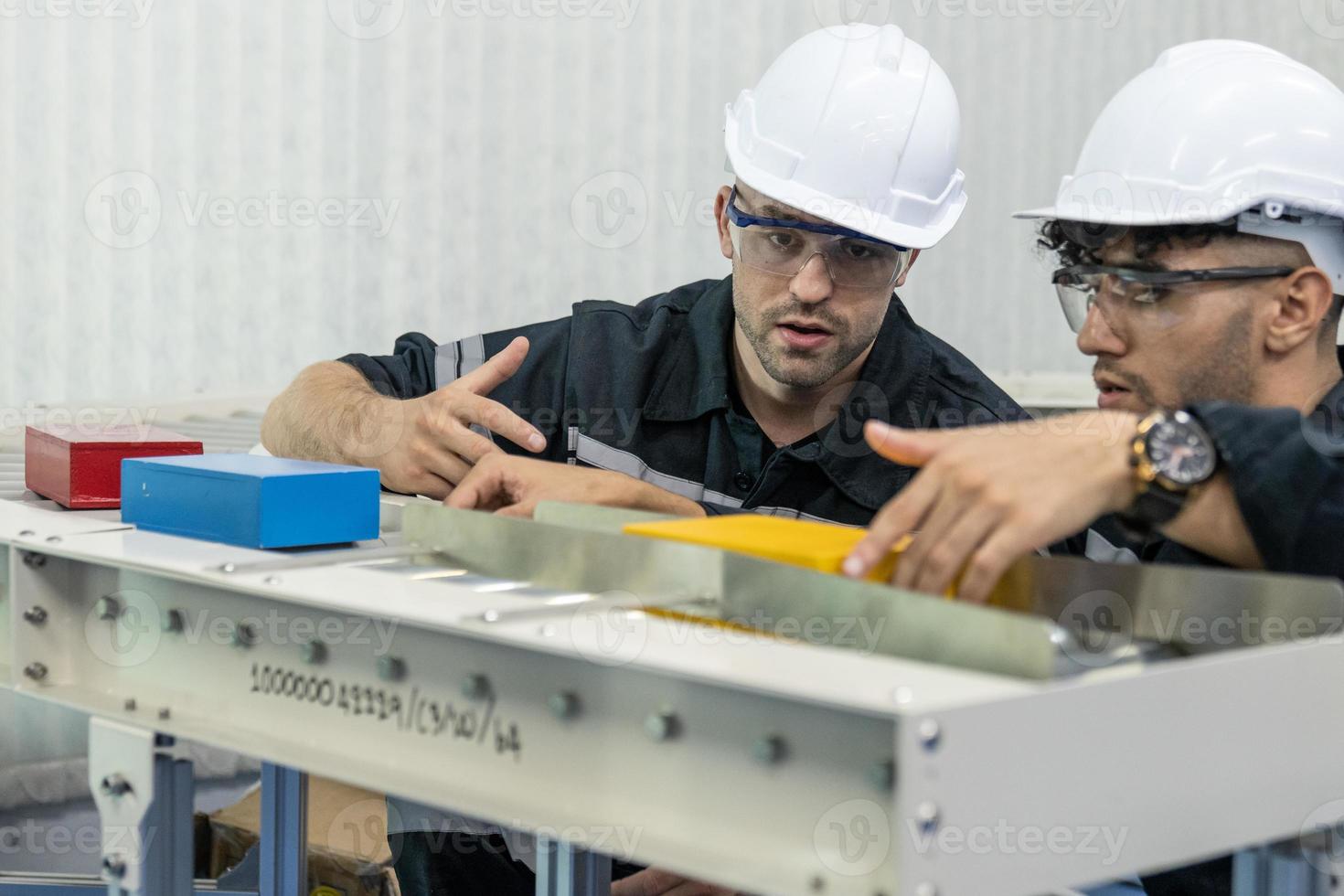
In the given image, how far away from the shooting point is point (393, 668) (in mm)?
1204

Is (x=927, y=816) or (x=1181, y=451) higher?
(x=1181, y=451)

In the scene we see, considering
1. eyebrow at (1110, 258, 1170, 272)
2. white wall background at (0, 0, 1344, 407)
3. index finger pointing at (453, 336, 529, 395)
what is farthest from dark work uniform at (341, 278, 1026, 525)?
white wall background at (0, 0, 1344, 407)

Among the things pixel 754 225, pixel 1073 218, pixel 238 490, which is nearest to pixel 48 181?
pixel 754 225

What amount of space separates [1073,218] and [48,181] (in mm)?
2520

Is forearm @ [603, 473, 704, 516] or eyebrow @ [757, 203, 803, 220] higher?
eyebrow @ [757, 203, 803, 220]

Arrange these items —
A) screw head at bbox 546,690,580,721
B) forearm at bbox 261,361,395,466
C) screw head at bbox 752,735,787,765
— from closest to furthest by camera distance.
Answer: screw head at bbox 752,735,787,765 < screw head at bbox 546,690,580,721 < forearm at bbox 261,361,395,466

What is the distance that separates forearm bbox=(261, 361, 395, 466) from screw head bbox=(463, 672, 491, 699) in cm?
85

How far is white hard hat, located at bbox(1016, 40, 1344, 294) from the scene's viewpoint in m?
1.72

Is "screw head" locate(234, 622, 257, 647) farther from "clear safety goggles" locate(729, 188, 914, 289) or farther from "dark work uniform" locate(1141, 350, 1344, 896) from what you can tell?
"clear safety goggles" locate(729, 188, 914, 289)

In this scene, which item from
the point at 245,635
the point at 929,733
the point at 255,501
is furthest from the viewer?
the point at 255,501

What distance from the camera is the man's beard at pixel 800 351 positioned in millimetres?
2152

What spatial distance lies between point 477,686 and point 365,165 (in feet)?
9.16

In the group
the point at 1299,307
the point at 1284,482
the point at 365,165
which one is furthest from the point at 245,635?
the point at 365,165

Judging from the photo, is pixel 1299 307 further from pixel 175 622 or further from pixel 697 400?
pixel 175 622
